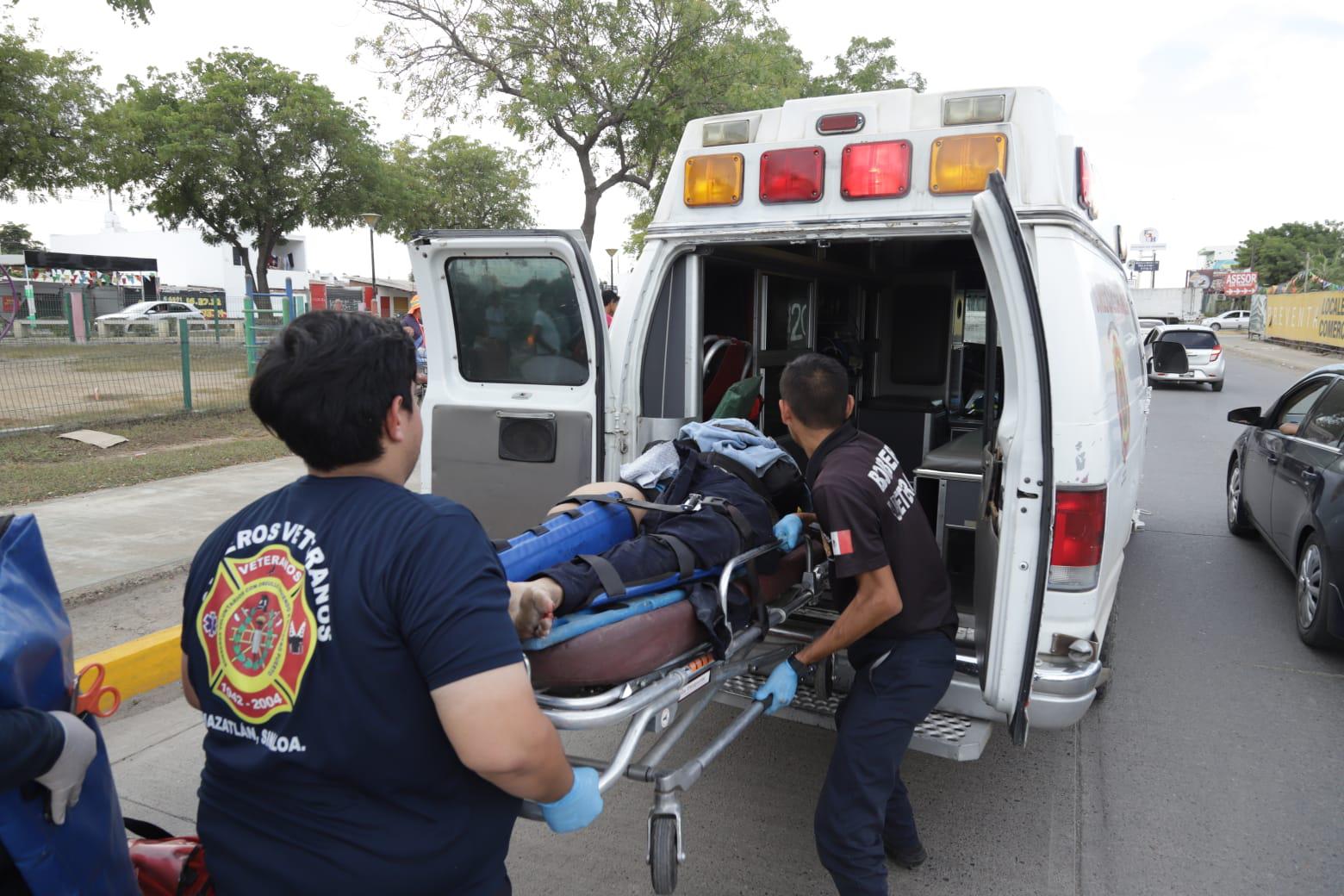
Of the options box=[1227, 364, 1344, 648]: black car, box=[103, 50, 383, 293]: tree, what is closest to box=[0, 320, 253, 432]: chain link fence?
box=[1227, 364, 1344, 648]: black car

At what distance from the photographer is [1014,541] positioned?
260 cm

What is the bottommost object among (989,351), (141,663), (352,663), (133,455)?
(141,663)

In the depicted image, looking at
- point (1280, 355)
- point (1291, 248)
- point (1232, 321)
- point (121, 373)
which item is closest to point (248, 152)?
point (121, 373)

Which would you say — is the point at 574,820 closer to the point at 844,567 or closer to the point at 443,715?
the point at 443,715

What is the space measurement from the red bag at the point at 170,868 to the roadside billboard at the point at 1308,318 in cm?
3451

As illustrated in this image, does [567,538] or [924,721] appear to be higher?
[567,538]

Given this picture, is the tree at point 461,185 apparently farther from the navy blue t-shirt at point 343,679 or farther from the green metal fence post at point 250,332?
the navy blue t-shirt at point 343,679

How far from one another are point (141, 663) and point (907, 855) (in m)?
3.60

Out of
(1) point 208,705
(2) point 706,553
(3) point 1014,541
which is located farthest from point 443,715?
(3) point 1014,541

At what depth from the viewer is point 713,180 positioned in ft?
11.8

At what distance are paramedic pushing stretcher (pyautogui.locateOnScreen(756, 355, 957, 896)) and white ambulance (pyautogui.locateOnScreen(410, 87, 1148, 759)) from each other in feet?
0.82

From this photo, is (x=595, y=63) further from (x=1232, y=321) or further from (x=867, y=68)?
(x=1232, y=321)

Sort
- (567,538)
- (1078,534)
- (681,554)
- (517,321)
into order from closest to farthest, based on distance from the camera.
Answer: (681,554), (567,538), (1078,534), (517,321)

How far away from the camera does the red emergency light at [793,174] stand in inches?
133
